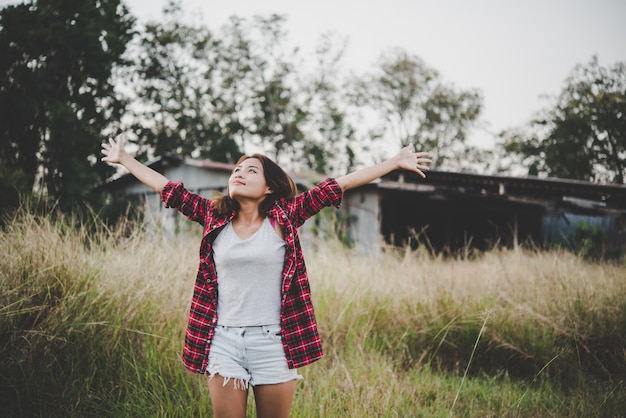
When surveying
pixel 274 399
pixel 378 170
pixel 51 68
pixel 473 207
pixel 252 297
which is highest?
pixel 51 68

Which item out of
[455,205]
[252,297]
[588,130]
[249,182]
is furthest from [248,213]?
[588,130]

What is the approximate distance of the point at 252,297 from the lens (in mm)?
2084

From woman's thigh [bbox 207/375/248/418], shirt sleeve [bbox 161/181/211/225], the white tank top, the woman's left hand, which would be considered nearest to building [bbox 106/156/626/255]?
A: the woman's left hand

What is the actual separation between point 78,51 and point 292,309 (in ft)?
70.5

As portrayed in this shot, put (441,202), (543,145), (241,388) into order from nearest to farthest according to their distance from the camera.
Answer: (241,388) < (441,202) < (543,145)

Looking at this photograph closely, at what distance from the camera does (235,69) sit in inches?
1106

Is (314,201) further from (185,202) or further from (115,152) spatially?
(115,152)

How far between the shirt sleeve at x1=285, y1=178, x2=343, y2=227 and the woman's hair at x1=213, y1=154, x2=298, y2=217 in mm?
101

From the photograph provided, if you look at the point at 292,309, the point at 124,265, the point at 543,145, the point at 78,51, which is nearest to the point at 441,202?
the point at 124,265

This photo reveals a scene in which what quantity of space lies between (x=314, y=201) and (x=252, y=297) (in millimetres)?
617

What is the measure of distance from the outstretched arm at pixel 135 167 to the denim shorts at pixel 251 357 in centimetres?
92

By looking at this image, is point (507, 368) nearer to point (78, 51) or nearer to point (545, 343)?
point (545, 343)

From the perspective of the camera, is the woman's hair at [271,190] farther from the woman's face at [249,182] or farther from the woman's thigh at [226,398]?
the woman's thigh at [226,398]

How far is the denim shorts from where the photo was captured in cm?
202
